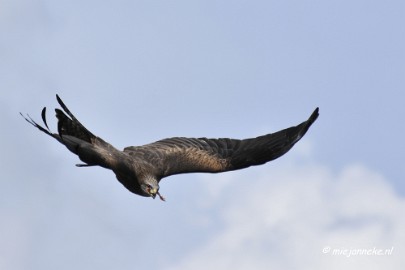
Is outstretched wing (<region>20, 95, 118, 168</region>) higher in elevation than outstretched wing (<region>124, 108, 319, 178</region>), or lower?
lower

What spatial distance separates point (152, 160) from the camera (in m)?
37.0

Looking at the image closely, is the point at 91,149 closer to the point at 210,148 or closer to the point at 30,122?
the point at 30,122

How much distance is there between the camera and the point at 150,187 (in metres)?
35.2

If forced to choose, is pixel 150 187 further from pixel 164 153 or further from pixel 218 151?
pixel 218 151

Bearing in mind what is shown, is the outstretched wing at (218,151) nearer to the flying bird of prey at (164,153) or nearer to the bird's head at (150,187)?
the flying bird of prey at (164,153)

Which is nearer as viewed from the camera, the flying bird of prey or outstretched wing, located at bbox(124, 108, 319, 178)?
the flying bird of prey

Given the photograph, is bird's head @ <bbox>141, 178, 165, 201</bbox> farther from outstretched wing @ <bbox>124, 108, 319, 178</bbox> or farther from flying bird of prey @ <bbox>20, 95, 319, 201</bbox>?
outstretched wing @ <bbox>124, 108, 319, 178</bbox>

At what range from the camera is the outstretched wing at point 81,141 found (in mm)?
35375

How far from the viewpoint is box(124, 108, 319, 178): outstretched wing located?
37781 millimetres

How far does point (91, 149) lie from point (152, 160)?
82.5 inches

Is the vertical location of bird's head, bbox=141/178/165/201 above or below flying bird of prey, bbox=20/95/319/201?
below

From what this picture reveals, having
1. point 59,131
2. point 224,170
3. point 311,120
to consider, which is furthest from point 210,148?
point 59,131

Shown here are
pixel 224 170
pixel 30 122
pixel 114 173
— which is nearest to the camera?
pixel 30 122

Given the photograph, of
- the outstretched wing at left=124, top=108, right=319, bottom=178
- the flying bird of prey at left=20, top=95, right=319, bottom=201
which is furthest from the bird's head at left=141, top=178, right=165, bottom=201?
the outstretched wing at left=124, top=108, right=319, bottom=178
